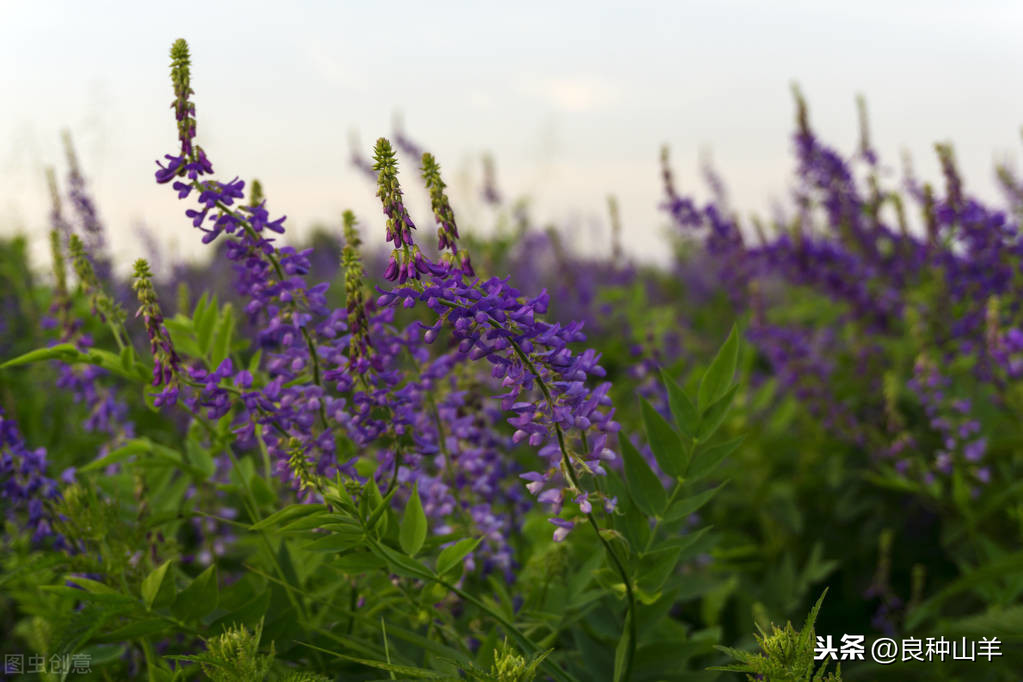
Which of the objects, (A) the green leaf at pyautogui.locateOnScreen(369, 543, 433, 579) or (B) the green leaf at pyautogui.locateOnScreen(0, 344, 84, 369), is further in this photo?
(B) the green leaf at pyautogui.locateOnScreen(0, 344, 84, 369)

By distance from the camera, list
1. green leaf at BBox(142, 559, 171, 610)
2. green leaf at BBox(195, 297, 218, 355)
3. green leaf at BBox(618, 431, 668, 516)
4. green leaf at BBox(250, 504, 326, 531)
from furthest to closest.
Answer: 1. green leaf at BBox(195, 297, 218, 355)
2. green leaf at BBox(618, 431, 668, 516)
3. green leaf at BBox(142, 559, 171, 610)
4. green leaf at BBox(250, 504, 326, 531)

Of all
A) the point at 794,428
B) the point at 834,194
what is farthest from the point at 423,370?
the point at 794,428

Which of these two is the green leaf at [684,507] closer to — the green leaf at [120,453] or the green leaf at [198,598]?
the green leaf at [198,598]

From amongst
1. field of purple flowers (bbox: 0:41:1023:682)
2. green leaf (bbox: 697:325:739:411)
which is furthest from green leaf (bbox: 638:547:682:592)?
green leaf (bbox: 697:325:739:411)

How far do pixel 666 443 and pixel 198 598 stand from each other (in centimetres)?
119

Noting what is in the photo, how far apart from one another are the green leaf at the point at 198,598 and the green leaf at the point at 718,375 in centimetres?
125

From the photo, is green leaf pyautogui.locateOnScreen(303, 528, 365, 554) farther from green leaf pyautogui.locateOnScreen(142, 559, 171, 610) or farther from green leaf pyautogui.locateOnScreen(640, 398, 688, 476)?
green leaf pyautogui.locateOnScreen(640, 398, 688, 476)

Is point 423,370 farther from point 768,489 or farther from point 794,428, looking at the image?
point 794,428

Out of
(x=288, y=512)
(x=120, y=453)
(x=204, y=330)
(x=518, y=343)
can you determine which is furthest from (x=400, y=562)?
(x=204, y=330)

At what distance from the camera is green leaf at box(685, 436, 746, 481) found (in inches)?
82.4

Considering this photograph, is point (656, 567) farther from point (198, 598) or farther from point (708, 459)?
point (198, 598)

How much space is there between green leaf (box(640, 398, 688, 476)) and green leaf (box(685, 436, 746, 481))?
0.09 feet

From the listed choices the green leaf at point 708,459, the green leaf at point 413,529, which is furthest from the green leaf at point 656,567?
the green leaf at point 413,529

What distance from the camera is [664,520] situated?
203cm
